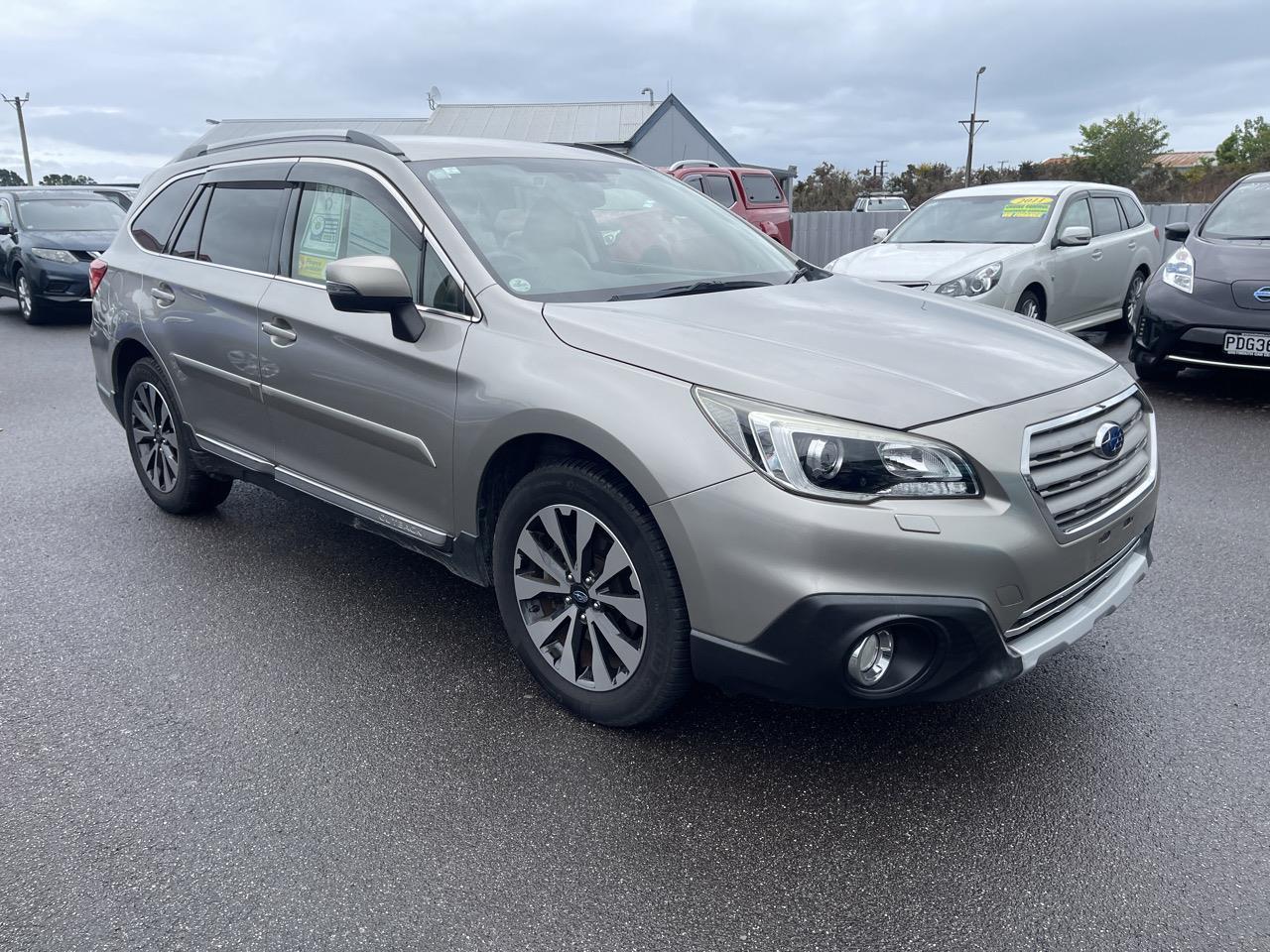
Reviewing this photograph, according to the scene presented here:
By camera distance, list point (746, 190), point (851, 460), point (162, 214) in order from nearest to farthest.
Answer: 1. point (851, 460)
2. point (162, 214)
3. point (746, 190)

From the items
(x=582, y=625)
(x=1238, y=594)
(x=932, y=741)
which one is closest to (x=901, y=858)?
(x=932, y=741)

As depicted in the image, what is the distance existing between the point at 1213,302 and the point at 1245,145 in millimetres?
58503

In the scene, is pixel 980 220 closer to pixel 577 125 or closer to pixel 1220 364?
pixel 1220 364

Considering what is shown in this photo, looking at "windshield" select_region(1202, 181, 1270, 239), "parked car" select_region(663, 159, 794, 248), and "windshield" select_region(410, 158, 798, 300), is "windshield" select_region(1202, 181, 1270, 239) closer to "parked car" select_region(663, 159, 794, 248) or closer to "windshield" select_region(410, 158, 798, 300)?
"windshield" select_region(410, 158, 798, 300)

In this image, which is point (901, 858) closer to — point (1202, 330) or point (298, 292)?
point (298, 292)

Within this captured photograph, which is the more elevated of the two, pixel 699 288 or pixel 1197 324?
pixel 699 288

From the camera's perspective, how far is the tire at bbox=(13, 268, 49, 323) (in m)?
13.4

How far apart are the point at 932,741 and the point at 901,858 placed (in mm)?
581

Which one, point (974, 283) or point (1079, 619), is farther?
point (974, 283)

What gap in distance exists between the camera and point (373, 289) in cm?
314

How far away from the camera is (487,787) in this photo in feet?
9.29

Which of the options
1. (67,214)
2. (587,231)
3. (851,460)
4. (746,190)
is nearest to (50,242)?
(67,214)

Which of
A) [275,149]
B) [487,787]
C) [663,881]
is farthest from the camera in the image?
[275,149]

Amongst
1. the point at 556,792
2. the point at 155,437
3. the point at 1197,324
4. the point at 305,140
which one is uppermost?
the point at 305,140
